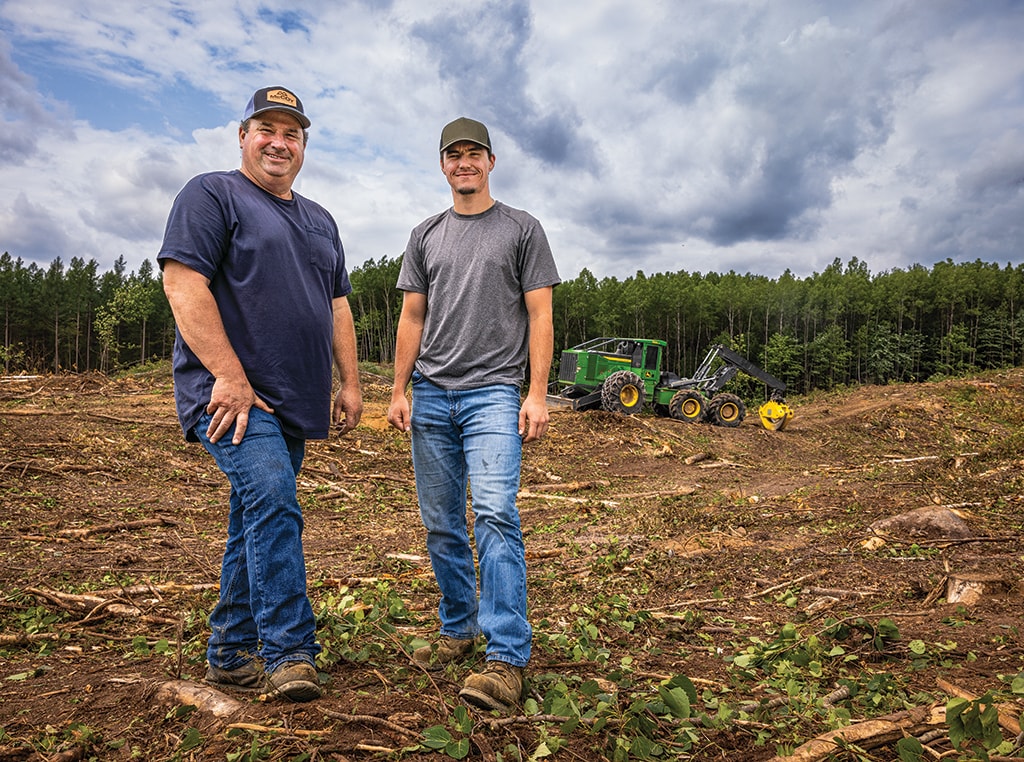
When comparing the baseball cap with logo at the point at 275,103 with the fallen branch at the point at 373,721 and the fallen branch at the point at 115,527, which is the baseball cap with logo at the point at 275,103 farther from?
the fallen branch at the point at 115,527

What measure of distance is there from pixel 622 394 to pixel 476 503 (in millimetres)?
17329

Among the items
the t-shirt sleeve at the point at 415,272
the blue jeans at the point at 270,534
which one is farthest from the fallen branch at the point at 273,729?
the t-shirt sleeve at the point at 415,272

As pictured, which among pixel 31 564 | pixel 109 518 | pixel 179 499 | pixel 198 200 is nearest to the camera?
pixel 198 200

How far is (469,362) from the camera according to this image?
322cm

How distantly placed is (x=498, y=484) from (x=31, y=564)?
4.28m

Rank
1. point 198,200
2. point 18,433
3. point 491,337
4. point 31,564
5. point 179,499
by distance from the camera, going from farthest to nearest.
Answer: point 18,433 < point 179,499 < point 31,564 < point 491,337 < point 198,200

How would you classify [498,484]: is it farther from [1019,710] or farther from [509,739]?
[1019,710]

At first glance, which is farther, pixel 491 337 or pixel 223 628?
pixel 491 337

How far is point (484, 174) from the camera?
3361 mm

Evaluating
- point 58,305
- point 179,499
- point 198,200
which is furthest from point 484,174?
point 58,305

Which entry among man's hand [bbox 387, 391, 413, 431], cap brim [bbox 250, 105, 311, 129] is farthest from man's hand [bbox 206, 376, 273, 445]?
cap brim [bbox 250, 105, 311, 129]

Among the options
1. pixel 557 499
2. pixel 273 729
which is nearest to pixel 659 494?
pixel 557 499

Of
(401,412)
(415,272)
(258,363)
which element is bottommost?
(401,412)

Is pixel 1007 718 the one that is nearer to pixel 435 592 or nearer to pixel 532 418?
pixel 532 418
